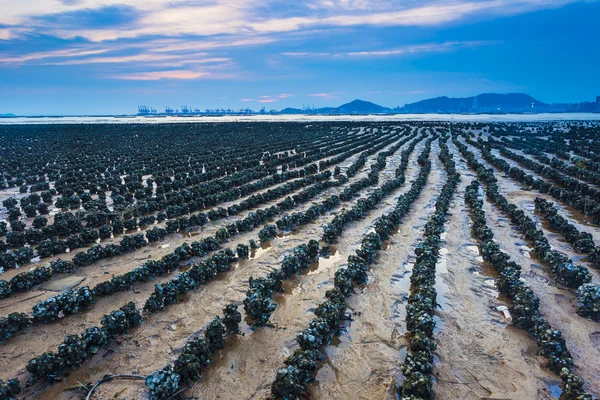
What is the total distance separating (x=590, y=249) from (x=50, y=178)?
1378 inches

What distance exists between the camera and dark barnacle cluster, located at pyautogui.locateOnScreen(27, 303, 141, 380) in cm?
760

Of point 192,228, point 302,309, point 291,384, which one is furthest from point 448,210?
point 291,384

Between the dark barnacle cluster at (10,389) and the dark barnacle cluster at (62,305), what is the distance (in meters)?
2.52

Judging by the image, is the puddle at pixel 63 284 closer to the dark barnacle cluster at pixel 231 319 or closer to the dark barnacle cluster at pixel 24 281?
the dark barnacle cluster at pixel 24 281

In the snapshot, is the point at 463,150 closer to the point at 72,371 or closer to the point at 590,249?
the point at 590,249

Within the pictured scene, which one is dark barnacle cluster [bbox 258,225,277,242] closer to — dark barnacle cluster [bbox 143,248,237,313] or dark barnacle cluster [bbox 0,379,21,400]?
dark barnacle cluster [bbox 143,248,237,313]

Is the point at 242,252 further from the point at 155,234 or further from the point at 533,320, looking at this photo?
the point at 533,320

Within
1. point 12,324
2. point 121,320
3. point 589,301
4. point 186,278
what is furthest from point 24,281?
point 589,301

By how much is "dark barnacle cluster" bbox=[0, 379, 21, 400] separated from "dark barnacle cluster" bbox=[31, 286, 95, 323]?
99.1 inches

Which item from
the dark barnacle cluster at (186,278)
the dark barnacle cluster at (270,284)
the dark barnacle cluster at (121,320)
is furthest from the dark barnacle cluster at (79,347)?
the dark barnacle cluster at (270,284)

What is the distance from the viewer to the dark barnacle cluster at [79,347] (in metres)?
7.60

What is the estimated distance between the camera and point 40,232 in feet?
51.1

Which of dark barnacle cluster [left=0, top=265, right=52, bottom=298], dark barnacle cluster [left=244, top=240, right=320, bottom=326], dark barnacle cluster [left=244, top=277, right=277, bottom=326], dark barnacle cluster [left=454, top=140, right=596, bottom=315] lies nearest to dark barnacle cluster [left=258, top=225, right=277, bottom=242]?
dark barnacle cluster [left=244, top=240, right=320, bottom=326]

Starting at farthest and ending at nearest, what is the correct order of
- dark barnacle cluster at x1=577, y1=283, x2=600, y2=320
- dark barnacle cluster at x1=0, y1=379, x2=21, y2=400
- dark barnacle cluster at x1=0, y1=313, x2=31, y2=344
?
dark barnacle cluster at x1=577, y1=283, x2=600, y2=320
dark barnacle cluster at x1=0, y1=313, x2=31, y2=344
dark barnacle cluster at x1=0, y1=379, x2=21, y2=400
